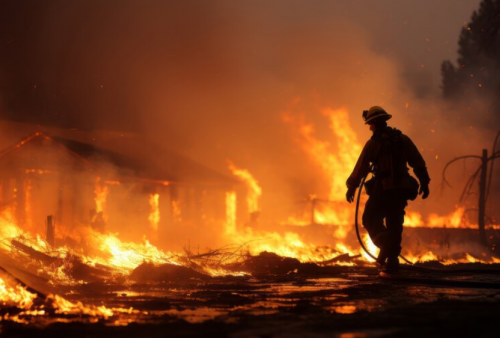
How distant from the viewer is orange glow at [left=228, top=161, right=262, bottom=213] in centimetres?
3484

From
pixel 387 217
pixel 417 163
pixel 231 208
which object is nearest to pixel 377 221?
pixel 387 217

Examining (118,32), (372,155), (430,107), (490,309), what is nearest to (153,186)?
(118,32)

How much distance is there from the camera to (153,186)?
87.9ft

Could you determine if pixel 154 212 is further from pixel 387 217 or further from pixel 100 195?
pixel 387 217

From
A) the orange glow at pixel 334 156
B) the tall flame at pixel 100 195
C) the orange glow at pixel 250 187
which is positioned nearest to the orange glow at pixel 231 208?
the orange glow at pixel 250 187

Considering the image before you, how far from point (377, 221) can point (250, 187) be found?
26429 mm

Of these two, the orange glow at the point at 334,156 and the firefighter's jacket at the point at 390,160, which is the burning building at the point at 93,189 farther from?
the firefighter's jacket at the point at 390,160

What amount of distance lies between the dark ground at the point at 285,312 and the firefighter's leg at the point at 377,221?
25.9 inches

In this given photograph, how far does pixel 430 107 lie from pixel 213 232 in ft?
105

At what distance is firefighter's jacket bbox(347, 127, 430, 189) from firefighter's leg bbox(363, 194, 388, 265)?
220mm

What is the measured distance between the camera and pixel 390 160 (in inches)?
333

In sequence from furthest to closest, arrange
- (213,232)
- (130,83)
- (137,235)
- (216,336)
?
(130,83)
(213,232)
(137,235)
(216,336)

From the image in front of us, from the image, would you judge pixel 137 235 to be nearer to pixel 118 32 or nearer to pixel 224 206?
pixel 224 206

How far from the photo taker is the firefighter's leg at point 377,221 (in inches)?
330
